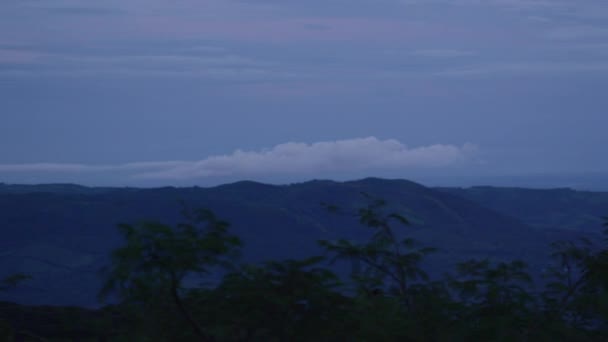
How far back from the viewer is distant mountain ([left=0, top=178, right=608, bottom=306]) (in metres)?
80.4

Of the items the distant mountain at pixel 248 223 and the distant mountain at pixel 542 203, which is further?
the distant mountain at pixel 542 203

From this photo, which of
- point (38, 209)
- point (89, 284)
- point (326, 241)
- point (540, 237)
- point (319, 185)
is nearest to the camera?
point (326, 241)

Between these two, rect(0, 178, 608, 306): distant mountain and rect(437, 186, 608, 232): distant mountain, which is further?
rect(437, 186, 608, 232): distant mountain

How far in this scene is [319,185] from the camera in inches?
4818

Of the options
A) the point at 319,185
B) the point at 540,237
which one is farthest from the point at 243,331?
the point at 319,185

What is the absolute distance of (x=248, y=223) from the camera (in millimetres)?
97250

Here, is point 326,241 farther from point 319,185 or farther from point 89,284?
point 319,185

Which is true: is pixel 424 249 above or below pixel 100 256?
above

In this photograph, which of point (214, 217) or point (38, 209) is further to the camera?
point (38, 209)

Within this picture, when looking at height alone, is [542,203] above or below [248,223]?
above

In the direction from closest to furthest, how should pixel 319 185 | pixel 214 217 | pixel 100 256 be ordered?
pixel 214 217 < pixel 100 256 < pixel 319 185

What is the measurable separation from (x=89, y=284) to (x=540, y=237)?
51.4 m

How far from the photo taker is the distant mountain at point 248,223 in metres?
80.4

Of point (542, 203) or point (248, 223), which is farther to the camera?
point (542, 203)
